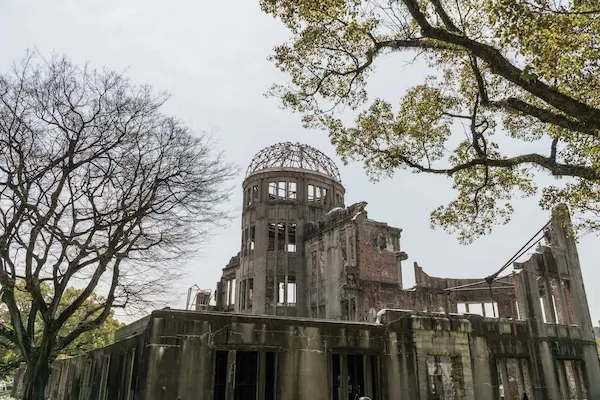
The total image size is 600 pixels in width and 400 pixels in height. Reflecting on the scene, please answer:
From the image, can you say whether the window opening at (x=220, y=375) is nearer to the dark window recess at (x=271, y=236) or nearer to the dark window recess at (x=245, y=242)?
the dark window recess at (x=271, y=236)

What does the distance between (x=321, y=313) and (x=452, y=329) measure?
566 inches

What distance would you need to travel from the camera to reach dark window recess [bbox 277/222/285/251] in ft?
111

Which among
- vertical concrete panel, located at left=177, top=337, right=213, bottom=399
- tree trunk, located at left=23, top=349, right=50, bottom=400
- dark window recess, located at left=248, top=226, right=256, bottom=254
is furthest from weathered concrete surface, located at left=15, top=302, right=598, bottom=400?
dark window recess, located at left=248, top=226, right=256, bottom=254

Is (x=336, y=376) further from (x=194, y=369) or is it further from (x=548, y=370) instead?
(x=548, y=370)

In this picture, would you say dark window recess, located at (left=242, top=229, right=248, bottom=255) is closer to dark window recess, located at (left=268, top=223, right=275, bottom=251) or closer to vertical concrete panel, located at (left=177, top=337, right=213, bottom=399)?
dark window recess, located at (left=268, top=223, right=275, bottom=251)

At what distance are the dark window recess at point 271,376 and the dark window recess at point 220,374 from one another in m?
1.27

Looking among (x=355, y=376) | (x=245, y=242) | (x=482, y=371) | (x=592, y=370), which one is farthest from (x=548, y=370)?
(x=245, y=242)

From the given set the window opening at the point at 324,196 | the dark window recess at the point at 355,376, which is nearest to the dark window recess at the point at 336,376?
the dark window recess at the point at 355,376

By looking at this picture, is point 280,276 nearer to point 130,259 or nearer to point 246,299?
point 246,299

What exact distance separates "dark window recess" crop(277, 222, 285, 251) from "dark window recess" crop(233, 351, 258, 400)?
20.5 meters

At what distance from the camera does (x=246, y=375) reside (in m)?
13.0

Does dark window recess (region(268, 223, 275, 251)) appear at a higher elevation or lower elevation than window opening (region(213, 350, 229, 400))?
higher

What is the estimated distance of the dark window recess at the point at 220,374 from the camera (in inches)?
489

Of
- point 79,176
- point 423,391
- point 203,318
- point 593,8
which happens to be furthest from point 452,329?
point 79,176
